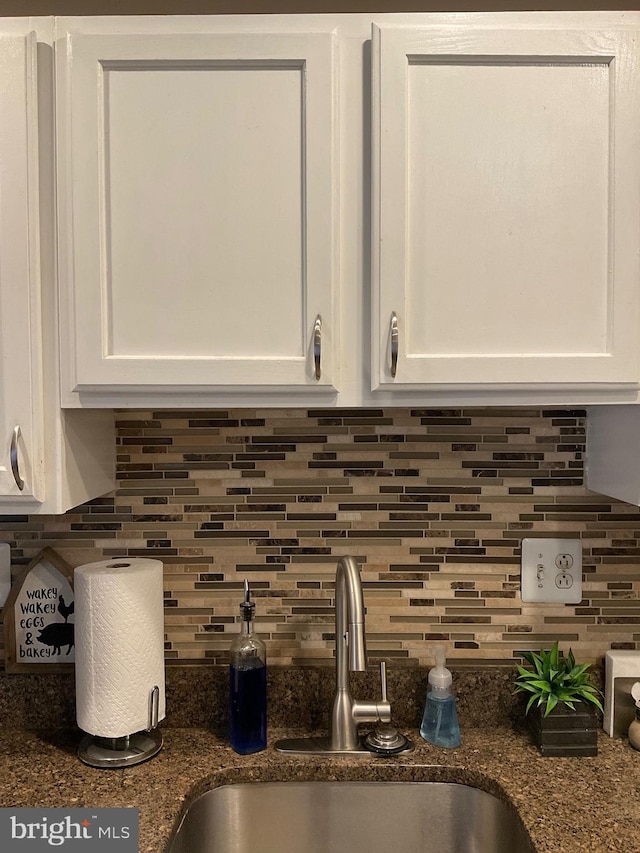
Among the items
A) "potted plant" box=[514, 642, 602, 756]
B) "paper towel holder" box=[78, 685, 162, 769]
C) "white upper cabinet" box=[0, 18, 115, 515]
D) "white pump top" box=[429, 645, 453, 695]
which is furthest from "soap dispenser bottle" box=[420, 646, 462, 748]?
"white upper cabinet" box=[0, 18, 115, 515]

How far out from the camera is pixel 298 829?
1340 mm

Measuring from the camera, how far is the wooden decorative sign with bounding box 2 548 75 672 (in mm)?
1437

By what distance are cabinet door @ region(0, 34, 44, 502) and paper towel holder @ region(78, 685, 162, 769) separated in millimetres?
455

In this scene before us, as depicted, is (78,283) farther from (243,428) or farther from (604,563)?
(604,563)

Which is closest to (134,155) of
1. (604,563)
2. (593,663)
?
(604,563)

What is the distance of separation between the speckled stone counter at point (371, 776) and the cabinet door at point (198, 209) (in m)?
0.66

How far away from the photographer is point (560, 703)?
4.42 ft

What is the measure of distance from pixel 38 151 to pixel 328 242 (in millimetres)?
467

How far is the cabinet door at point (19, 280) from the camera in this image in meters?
1.11

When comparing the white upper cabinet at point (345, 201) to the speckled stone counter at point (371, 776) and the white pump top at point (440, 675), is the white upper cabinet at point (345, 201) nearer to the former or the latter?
the white pump top at point (440, 675)
